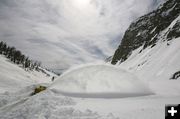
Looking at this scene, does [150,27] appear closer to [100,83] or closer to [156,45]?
[156,45]

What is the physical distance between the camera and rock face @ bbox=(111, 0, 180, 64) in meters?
74.5

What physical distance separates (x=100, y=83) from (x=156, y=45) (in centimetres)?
5194

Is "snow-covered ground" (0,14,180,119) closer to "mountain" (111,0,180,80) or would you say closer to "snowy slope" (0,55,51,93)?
"snowy slope" (0,55,51,93)

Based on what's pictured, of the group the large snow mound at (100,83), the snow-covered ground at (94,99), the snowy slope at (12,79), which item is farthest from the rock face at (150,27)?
the snow-covered ground at (94,99)

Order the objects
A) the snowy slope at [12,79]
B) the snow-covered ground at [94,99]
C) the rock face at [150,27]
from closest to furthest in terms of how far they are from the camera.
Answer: the snow-covered ground at [94,99] → the snowy slope at [12,79] → the rock face at [150,27]

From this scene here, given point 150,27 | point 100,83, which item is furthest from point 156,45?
point 100,83

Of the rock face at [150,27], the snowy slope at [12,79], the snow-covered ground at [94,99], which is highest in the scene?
the rock face at [150,27]

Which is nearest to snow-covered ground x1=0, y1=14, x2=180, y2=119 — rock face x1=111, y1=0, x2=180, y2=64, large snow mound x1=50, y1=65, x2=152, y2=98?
large snow mound x1=50, y1=65, x2=152, y2=98

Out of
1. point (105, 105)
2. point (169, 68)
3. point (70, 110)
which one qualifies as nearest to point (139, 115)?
point (105, 105)

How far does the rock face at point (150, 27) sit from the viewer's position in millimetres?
74500

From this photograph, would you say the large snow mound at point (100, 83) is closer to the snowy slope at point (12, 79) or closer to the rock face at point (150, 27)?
the snowy slope at point (12, 79)

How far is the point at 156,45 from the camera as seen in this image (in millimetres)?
60469

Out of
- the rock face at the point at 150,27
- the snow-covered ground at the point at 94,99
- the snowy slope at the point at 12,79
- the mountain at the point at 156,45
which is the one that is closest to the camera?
the snow-covered ground at the point at 94,99

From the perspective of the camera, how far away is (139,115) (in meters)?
7.75
